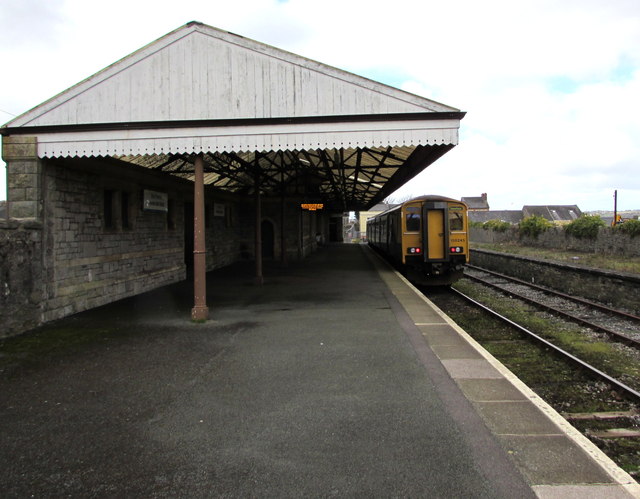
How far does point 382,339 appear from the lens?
6445mm

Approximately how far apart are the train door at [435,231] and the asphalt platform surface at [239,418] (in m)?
7.03

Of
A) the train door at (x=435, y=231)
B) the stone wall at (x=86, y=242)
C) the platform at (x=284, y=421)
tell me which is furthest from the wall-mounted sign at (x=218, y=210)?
the platform at (x=284, y=421)

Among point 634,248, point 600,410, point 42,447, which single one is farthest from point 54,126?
point 634,248

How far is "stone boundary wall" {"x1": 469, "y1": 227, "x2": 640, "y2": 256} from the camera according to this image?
20.0 metres

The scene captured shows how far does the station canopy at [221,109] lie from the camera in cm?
743

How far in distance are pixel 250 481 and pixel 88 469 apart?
1156mm

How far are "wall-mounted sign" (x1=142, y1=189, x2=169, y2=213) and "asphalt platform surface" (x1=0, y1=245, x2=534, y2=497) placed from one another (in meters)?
4.17

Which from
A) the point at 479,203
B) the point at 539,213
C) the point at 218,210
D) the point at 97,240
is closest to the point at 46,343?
the point at 97,240

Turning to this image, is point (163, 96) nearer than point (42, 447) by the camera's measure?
No

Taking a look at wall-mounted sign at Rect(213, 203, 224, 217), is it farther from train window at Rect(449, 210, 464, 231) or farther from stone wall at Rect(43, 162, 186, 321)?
train window at Rect(449, 210, 464, 231)

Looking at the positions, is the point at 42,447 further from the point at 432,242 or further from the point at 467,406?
the point at 432,242

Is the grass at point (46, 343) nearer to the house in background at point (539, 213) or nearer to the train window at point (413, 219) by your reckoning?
the train window at point (413, 219)

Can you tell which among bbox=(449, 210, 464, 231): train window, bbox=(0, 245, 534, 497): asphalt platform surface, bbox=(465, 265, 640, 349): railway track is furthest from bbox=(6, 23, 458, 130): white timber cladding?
bbox=(449, 210, 464, 231): train window

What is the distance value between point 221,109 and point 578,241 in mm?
23135
